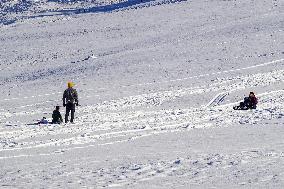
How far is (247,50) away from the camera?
42531 mm

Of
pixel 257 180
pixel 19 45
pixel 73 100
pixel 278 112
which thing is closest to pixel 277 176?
pixel 257 180

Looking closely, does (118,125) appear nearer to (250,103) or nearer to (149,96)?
(250,103)

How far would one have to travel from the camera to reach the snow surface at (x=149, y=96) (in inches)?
420

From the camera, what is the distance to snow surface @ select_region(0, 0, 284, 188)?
35.0 ft

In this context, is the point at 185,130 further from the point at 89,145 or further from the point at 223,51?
the point at 223,51

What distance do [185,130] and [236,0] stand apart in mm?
56568

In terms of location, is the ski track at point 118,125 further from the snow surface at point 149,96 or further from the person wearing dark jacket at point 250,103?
the person wearing dark jacket at point 250,103

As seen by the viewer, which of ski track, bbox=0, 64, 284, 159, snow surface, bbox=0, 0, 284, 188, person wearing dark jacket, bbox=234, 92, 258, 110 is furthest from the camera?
person wearing dark jacket, bbox=234, 92, 258, 110

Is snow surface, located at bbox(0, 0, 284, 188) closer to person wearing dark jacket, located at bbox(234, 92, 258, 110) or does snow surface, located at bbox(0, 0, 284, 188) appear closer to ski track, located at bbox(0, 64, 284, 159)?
ski track, located at bbox(0, 64, 284, 159)

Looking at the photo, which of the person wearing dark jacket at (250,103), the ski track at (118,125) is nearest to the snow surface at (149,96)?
the ski track at (118,125)

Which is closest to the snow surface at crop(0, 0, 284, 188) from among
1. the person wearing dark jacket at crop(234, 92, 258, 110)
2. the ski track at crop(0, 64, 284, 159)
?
the ski track at crop(0, 64, 284, 159)

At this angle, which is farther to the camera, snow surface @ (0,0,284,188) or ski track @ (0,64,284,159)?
ski track @ (0,64,284,159)

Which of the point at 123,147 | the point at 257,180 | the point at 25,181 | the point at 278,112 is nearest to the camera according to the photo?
the point at 257,180

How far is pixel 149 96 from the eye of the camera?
95.8 feet
